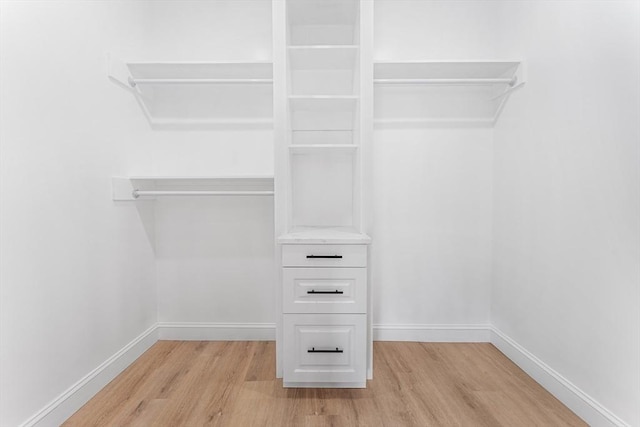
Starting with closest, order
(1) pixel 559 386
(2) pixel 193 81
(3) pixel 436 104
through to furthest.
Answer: (1) pixel 559 386 < (2) pixel 193 81 < (3) pixel 436 104

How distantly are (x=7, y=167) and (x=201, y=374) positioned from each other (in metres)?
1.42

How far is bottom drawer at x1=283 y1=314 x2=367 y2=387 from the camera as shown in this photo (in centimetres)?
192

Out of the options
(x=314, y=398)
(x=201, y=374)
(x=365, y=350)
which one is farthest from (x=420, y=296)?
(x=201, y=374)

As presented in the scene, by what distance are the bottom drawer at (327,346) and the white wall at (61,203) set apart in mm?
1043

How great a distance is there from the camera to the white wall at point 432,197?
99.6 inches

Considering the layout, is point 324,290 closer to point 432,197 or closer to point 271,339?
point 271,339

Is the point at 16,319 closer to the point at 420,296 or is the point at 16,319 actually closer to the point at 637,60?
the point at 420,296

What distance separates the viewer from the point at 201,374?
2.11m

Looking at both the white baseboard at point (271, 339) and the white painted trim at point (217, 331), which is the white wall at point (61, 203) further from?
the white painted trim at point (217, 331)

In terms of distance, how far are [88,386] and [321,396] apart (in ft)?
3.92

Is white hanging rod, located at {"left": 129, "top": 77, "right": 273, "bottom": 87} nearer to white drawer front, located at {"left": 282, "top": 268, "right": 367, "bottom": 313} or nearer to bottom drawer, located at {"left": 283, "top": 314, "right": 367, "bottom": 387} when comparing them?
white drawer front, located at {"left": 282, "top": 268, "right": 367, "bottom": 313}

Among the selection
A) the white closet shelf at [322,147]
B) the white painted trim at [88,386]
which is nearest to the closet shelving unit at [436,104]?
the white closet shelf at [322,147]

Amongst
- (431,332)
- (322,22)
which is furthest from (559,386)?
(322,22)

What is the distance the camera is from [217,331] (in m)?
2.60
